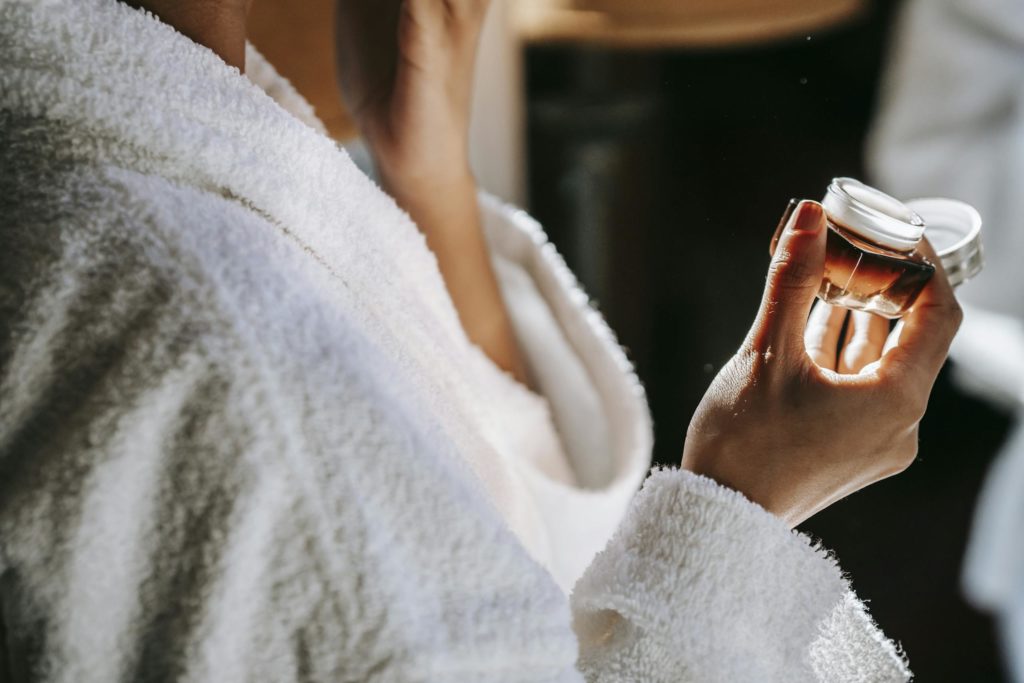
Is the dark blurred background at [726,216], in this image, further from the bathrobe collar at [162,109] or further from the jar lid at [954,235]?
the bathrobe collar at [162,109]

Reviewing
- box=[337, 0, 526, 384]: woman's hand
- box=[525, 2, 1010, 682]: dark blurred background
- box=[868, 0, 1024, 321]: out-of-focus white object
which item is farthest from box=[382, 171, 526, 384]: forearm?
box=[868, 0, 1024, 321]: out-of-focus white object

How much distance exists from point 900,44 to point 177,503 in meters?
0.76

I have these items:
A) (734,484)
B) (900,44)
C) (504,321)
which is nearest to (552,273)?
(504,321)

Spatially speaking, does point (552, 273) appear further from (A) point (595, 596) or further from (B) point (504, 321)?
(A) point (595, 596)

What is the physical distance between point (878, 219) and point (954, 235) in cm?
8

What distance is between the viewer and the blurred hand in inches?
18.1

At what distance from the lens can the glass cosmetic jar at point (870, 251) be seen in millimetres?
311

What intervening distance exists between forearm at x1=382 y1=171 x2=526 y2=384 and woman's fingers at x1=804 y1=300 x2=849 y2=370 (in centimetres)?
22

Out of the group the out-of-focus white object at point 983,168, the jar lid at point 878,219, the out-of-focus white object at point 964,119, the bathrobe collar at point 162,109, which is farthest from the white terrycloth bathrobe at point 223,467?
the out-of-focus white object at point 964,119

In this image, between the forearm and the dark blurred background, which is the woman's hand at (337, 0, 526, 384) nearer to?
the forearm

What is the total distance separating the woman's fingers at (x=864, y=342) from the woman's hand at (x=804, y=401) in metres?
0.04

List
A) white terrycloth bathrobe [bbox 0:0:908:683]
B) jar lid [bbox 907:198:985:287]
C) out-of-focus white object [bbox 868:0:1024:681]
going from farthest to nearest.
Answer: out-of-focus white object [bbox 868:0:1024:681] → jar lid [bbox 907:198:985:287] → white terrycloth bathrobe [bbox 0:0:908:683]

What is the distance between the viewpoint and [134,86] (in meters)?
0.27

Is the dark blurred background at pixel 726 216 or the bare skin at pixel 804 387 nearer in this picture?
the bare skin at pixel 804 387
